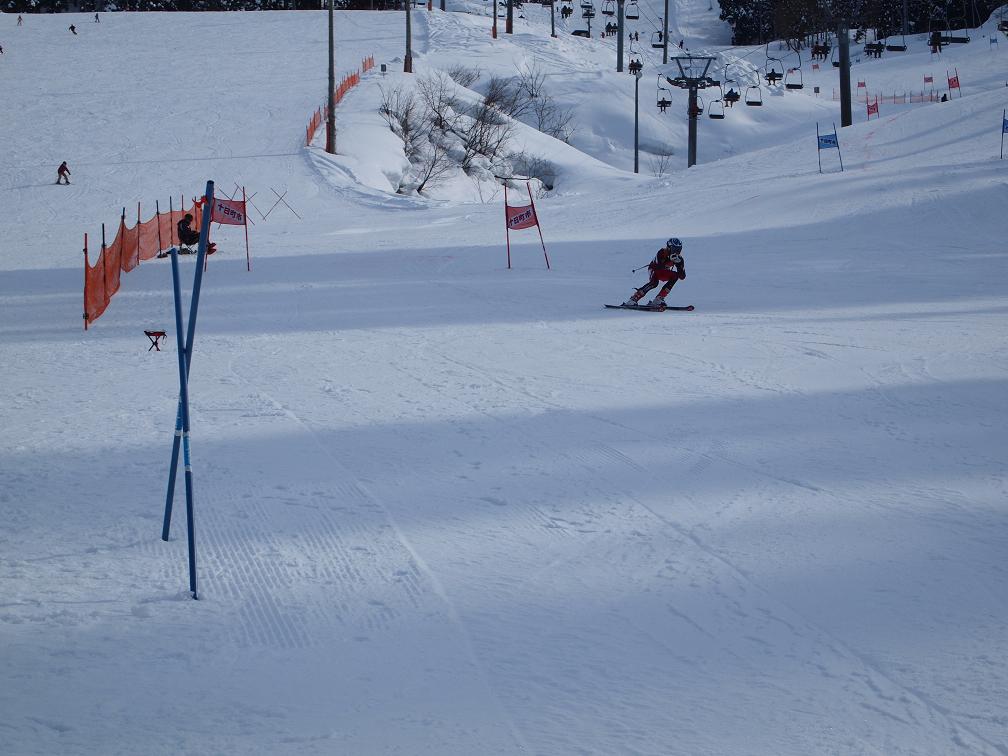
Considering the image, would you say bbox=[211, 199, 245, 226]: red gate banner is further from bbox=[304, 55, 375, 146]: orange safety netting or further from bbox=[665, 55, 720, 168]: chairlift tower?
bbox=[665, 55, 720, 168]: chairlift tower

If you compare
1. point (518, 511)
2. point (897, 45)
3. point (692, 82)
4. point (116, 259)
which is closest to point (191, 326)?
point (518, 511)

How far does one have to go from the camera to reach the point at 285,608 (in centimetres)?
551

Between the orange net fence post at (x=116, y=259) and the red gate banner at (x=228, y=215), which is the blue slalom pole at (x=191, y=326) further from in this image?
the red gate banner at (x=228, y=215)

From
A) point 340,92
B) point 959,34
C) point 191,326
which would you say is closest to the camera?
point 191,326

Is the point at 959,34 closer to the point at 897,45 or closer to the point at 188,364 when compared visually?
the point at 897,45

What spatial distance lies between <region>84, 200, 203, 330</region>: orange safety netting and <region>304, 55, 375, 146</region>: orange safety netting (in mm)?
15544

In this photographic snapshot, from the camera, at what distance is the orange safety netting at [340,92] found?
43.0 m

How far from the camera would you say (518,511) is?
7.09m

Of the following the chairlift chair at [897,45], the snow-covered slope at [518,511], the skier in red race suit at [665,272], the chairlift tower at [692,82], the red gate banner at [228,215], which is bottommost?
the snow-covered slope at [518,511]

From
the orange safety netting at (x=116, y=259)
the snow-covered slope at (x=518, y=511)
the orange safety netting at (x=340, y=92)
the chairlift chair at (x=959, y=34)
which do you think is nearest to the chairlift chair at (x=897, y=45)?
the chairlift chair at (x=959, y=34)

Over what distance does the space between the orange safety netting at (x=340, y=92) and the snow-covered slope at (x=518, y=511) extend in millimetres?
22610

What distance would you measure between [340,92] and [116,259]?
31.3 meters

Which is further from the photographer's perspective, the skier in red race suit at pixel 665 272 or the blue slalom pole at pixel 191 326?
the skier in red race suit at pixel 665 272

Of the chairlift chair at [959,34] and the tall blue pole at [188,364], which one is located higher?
the chairlift chair at [959,34]
